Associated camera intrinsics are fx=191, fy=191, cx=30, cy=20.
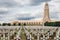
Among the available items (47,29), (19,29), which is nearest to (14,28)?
(19,29)

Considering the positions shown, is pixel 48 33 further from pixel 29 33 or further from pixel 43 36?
pixel 29 33

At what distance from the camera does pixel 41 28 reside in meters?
7.95

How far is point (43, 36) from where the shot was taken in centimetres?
788

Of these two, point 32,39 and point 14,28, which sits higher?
point 14,28

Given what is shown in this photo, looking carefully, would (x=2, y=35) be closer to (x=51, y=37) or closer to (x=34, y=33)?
(x=34, y=33)

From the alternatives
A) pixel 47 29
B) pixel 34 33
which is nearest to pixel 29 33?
pixel 34 33

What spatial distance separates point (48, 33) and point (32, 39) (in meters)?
0.71

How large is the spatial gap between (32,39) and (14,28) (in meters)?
0.89

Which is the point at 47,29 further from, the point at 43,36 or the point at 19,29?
the point at 19,29

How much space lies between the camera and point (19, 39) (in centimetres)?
796

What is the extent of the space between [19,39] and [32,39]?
1.78 feet

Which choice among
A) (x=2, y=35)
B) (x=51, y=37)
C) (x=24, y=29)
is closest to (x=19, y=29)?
(x=24, y=29)

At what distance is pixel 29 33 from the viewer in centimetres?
795

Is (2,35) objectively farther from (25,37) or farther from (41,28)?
(41,28)
